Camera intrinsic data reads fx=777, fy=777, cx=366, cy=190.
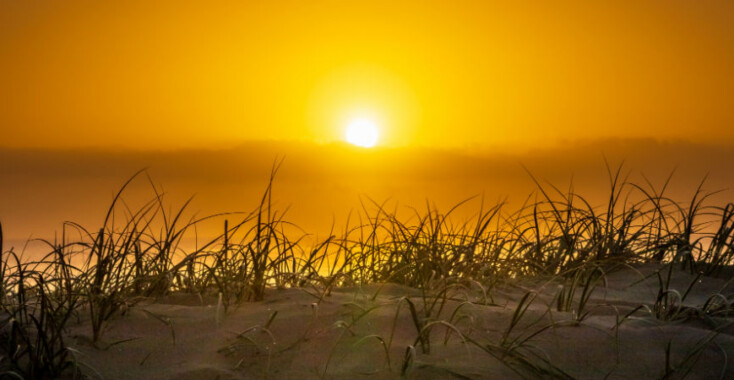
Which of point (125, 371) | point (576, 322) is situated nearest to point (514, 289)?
point (576, 322)

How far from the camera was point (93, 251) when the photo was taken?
353 cm

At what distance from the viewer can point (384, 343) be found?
2.67 m

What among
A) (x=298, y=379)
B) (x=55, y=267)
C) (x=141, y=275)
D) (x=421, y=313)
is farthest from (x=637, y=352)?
(x=55, y=267)

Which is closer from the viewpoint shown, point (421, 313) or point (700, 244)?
point (421, 313)

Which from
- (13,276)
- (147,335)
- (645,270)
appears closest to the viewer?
(147,335)

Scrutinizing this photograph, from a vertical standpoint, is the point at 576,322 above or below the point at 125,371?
above

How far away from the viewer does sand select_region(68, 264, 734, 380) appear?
272 cm

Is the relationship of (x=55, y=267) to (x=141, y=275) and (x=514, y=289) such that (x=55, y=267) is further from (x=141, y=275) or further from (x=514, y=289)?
(x=514, y=289)

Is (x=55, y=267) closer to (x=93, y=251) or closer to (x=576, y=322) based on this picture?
(x=93, y=251)

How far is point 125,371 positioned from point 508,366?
1.37m

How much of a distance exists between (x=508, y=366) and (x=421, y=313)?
51 cm

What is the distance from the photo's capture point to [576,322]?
3070mm

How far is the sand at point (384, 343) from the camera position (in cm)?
272

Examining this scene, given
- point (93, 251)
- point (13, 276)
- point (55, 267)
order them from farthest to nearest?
point (55, 267), point (13, 276), point (93, 251)
